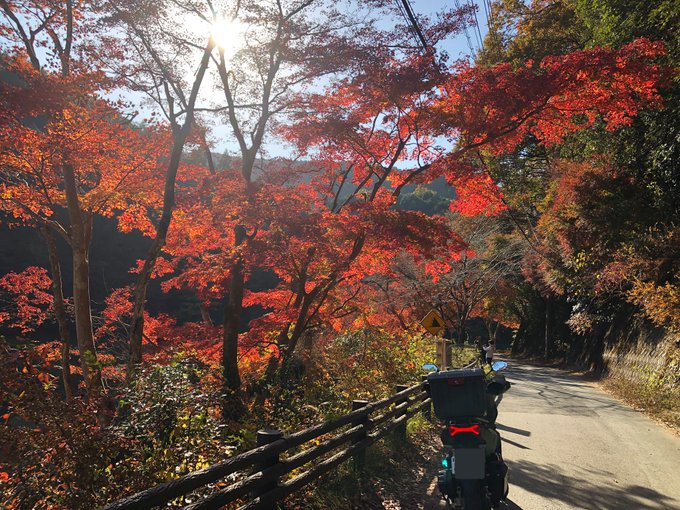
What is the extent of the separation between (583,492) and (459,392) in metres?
2.52

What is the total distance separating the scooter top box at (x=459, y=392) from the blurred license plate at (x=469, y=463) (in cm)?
31

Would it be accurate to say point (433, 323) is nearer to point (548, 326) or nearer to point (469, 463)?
point (469, 463)

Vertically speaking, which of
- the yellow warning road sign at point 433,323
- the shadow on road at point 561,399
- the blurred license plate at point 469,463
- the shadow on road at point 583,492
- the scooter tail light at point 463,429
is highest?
the yellow warning road sign at point 433,323

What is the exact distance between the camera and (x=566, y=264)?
71.1ft

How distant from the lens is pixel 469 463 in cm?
417

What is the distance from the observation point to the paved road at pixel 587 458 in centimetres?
512

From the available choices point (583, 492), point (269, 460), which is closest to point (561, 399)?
point (583, 492)

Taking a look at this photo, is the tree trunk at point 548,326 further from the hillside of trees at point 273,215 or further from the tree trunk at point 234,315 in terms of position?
the tree trunk at point 234,315

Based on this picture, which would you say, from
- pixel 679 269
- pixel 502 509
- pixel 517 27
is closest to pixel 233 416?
pixel 502 509

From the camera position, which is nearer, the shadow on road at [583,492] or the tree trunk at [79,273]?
the shadow on road at [583,492]

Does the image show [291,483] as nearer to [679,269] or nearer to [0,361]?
[0,361]

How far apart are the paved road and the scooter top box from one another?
153cm

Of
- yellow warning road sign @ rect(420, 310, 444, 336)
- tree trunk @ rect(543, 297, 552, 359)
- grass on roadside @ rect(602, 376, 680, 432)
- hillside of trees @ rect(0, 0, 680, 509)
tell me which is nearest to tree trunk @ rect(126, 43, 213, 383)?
hillside of trees @ rect(0, 0, 680, 509)

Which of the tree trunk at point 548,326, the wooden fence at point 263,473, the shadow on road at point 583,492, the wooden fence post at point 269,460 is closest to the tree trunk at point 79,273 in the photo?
the wooden fence at point 263,473
